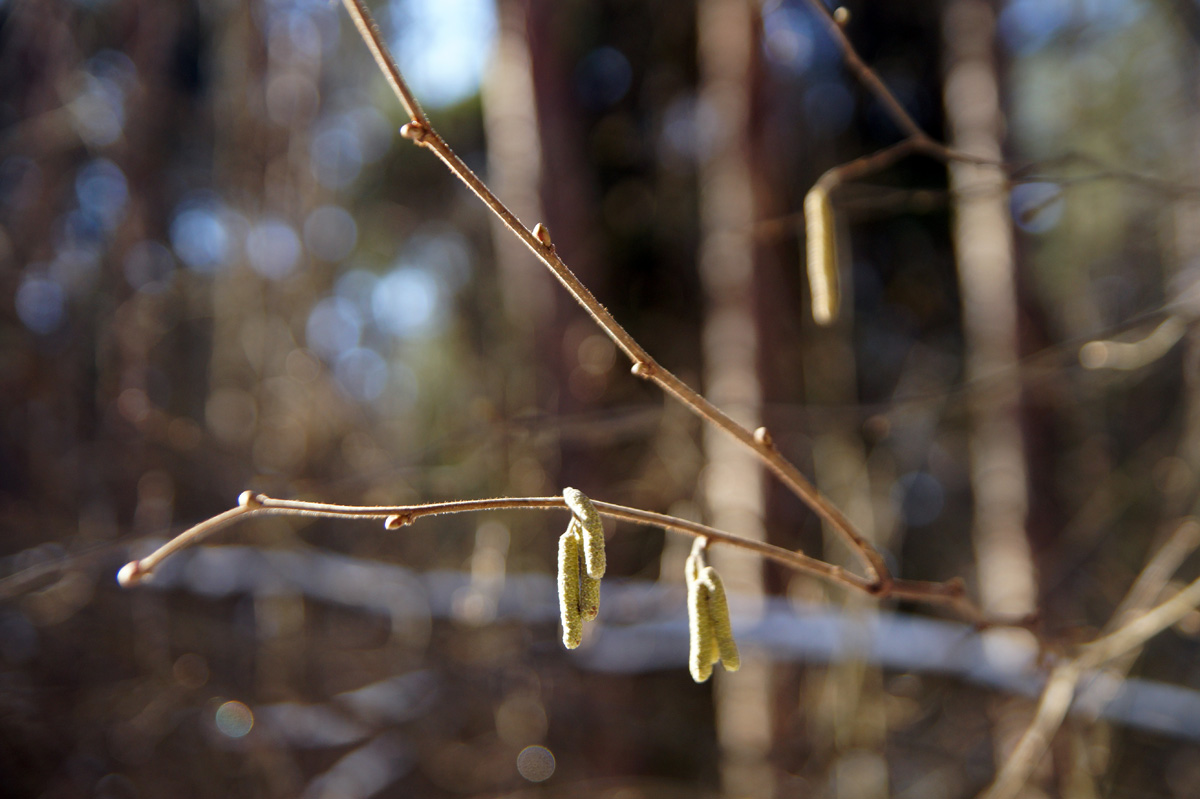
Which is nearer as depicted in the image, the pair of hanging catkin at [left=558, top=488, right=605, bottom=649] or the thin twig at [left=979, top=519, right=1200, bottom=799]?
the pair of hanging catkin at [left=558, top=488, right=605, bottom=649]

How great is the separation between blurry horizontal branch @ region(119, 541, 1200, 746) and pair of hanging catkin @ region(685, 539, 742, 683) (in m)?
1.30

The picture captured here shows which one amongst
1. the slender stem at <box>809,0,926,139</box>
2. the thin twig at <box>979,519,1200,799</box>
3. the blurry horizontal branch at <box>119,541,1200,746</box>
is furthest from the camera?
the blurry horizontal branch at <box>119,541,1200,746</box>

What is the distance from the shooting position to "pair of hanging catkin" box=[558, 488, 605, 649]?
23.9 inches

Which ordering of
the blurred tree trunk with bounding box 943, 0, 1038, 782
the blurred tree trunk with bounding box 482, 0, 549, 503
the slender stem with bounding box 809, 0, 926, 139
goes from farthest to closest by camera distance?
the blurred tree trunk with bounding box 943, 0, 1038, 782 → the blurred tree trunk with bounding box 482, 0, 549, 503 → the slender stem with bounding box 809, 0, 926, 139

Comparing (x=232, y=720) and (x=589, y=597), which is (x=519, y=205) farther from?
(x=589, y=597)

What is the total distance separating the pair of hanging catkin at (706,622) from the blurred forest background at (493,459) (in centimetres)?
70

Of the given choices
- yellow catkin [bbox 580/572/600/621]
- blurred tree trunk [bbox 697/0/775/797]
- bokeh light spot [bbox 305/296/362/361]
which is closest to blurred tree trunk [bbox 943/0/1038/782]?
blurred tree trunk [bbox 697/0/775/797]

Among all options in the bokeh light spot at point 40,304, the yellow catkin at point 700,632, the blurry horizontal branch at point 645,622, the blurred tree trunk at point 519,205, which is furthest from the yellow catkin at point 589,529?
the bokeh light spot at point 40,304

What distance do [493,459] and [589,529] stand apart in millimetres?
2051

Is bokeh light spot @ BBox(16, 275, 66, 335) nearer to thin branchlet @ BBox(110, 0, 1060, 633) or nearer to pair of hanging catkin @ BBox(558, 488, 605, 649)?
thin branchlet @ BBox(110, 0, 1060, 633)

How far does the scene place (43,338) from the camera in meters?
2.79

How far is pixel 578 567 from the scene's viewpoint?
2.19ft

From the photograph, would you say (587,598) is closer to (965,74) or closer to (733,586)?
(733,586)

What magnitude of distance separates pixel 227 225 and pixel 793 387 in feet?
8.19
